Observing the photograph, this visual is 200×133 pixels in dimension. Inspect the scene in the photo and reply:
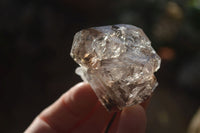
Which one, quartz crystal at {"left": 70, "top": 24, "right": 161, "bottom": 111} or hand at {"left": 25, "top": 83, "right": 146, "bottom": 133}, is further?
hand at {"left": 25, "top": 83, "right": 146, "bottom": 133}

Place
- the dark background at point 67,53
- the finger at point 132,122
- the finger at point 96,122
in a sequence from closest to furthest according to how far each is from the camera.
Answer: the finger at point 132,122 → the finger at point 96,122 → the dark background at point 67,53

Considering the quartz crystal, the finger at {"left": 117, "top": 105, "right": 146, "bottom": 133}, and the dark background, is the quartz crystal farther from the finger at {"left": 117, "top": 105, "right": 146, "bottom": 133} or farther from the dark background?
the dark background

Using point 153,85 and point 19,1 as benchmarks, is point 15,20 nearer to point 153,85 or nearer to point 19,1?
point 19,1

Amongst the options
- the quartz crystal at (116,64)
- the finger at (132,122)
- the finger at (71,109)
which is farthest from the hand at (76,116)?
the finger at (132,122)

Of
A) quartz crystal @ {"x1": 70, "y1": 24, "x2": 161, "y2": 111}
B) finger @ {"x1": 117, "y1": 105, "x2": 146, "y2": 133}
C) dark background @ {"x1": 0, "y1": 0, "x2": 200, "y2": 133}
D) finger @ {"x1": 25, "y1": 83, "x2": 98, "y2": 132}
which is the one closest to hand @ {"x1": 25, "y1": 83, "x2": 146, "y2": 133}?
finger @ {"x1": 25, "y1": 83, "x2": 98, "y2": 132}

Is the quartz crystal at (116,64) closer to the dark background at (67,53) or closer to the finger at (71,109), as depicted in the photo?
the finger at (71,109)

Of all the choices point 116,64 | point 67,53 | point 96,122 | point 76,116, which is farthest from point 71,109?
point 67,53
